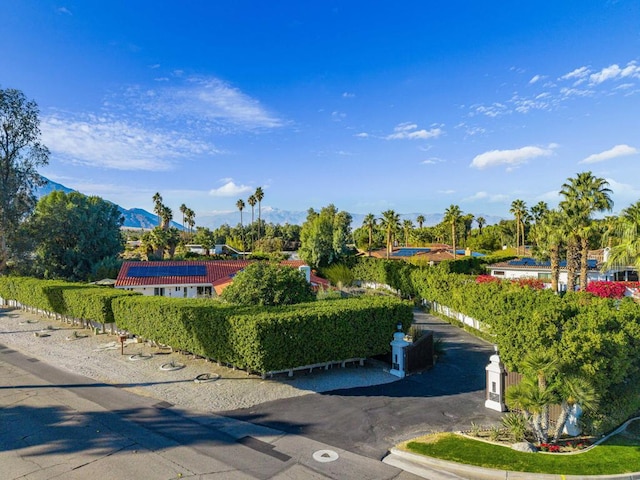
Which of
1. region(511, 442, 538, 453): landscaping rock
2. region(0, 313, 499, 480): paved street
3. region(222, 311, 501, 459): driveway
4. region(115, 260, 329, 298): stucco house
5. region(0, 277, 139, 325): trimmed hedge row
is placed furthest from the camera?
region(115, 260, 329, 298): stucco house

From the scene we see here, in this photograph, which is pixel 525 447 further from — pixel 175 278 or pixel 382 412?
pixel 175 278

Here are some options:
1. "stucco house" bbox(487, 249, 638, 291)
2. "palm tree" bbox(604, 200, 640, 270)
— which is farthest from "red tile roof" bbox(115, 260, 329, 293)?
"stucco house" bbox(487, 249, 638, 291)

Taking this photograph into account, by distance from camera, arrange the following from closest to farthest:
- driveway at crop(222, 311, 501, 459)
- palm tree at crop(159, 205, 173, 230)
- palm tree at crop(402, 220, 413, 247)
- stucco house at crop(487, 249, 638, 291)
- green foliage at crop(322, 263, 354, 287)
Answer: driveway at crop(222, 311, 501, 459) < stucco house at crop(487, 249, 638, 291) < green foliage at crop(322, 263, 354, 287) < palm tree at crop(159, 205, 173, 230) < palm tree at crop(402, 220, 413, 247)

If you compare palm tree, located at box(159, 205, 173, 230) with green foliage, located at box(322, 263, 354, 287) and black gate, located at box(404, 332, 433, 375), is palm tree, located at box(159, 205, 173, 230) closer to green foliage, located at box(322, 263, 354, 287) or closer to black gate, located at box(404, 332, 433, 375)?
green foliage, located at box(322, 263, 354, 287)

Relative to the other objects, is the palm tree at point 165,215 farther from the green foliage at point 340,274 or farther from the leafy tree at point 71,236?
the green foliage at point 340,274

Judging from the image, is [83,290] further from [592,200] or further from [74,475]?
[592,200]

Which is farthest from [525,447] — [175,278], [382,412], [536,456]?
[175,278]
